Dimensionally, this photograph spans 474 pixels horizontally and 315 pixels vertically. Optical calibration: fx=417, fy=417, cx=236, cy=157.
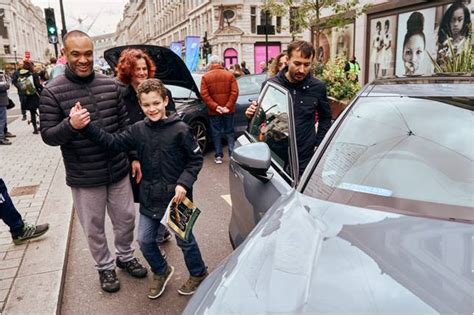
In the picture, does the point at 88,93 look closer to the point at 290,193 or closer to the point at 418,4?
the point at 290,193

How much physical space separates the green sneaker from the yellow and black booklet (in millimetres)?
2042

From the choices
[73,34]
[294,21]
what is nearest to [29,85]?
[294,21]

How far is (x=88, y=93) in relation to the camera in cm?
299

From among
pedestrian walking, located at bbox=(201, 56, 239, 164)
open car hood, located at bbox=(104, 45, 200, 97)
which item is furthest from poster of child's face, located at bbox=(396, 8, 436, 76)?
open car hood, located at bbox=(104, 45, 200, 97)

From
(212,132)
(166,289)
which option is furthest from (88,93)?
(212,132)

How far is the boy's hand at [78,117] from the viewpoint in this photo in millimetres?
2744

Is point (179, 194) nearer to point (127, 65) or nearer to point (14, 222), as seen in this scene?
point (127, 65)

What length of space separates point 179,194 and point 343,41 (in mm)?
18142

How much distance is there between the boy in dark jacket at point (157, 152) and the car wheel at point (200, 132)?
16.4 feet

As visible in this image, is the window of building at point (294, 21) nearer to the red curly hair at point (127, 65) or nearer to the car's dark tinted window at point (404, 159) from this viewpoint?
the red curly hair at point (127, 65)

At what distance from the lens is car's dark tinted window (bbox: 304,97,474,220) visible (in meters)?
1.86

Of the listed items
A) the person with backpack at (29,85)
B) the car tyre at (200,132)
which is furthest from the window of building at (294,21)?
the person with backpack at (29,85)

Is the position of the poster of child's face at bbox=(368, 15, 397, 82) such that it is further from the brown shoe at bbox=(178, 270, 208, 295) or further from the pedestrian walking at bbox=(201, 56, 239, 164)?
the brown shoe at bbox=(178, 270, 208, 295)

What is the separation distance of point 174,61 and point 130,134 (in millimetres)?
2515
